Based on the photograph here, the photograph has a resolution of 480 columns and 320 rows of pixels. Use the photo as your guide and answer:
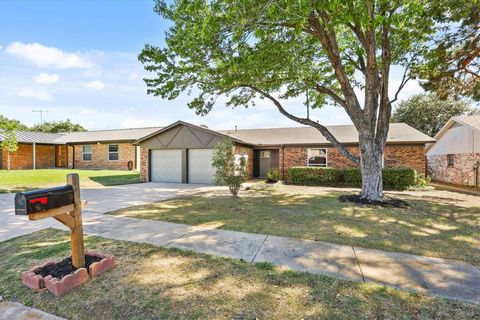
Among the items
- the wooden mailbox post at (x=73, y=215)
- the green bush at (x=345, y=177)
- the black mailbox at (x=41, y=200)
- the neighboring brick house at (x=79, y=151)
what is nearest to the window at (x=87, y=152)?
the neighboring brick house at (x=79, y=151)

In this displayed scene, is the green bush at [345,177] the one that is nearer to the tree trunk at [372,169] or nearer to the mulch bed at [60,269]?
the tree trunk at [372,169]

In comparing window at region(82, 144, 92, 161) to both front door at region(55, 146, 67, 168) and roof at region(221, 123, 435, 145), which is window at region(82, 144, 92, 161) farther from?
roof at region(221, 123, 435, 145)

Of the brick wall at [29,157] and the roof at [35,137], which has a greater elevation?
the roof at [35,137]

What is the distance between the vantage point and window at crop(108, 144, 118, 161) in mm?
22141

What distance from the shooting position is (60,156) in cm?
2442

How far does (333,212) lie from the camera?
698cm

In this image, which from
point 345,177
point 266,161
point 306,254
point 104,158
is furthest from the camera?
point 104,158

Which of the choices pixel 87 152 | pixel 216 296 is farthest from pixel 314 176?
pixel 87 152

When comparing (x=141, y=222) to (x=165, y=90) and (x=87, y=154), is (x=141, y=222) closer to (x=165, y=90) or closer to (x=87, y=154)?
(x=165, y=90)

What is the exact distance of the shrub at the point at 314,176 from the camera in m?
13.9

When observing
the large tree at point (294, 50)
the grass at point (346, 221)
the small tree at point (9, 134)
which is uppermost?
the large tree at point (294, 50)

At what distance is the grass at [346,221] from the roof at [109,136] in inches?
620

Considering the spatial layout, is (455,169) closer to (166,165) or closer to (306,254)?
(306,254)

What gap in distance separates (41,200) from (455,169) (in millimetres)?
20306
